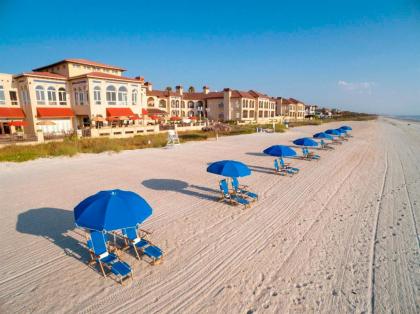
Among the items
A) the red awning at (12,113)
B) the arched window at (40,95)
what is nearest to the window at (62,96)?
the arched window at (40,95)

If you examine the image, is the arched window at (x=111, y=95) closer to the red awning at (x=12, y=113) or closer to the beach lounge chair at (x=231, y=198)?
the red awning at (x=12, y=113)

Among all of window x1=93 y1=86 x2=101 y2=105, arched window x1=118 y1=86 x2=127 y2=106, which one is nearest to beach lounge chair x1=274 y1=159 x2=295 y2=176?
window x1=93 y1=86 x2=101 y2=105

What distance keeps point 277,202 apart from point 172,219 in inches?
167

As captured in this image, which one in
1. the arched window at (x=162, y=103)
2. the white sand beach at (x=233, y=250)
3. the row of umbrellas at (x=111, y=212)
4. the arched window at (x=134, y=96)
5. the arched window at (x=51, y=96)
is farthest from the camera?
the arched window at (x=162, y=103)

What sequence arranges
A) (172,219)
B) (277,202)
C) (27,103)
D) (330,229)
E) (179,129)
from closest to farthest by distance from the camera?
(330,229) < (172,219) < (277,202) < (27,103) < (179,129)

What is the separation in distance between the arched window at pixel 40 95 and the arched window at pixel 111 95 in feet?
22.7

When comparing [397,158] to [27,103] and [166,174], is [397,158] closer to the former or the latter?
[166,174]

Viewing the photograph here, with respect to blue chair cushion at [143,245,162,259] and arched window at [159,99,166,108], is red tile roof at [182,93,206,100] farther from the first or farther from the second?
blue chair cushion at [143,245,162,259]

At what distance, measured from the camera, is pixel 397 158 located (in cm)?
1788

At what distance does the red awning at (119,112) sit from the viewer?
29.3 meters

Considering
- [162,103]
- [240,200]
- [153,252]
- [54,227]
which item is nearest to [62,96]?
[162,103]

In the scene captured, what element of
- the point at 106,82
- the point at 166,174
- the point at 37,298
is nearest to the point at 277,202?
the point at 166,174

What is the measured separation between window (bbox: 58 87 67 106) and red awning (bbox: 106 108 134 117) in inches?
219

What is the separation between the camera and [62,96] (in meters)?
29.4
